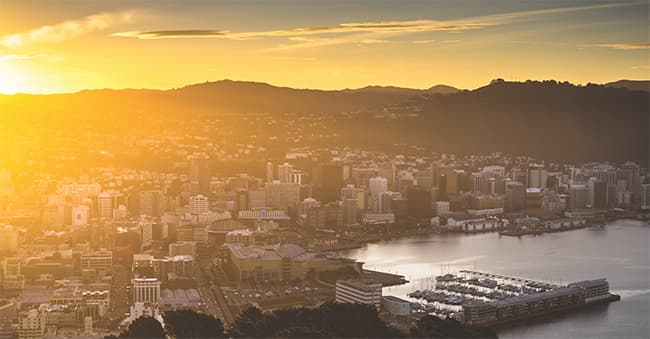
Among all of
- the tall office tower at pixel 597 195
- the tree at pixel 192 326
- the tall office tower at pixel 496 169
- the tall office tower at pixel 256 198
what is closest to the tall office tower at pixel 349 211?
the tall office tower at pixel 256 198

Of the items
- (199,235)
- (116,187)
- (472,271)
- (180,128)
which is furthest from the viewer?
(180,128)

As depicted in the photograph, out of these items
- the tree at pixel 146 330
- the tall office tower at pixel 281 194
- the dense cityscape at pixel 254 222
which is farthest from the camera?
the tall office tower at pixel 281 194

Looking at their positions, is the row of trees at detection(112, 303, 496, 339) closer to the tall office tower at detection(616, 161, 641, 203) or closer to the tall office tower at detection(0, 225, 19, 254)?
the tall office tower at detection(0, 225, 19, 254)

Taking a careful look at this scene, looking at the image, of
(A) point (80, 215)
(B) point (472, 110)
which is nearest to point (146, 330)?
(A) point (80, 215)

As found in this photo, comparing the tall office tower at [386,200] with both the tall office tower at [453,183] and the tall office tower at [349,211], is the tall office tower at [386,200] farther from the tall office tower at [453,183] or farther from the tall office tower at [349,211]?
the tall office tower at [453,183]

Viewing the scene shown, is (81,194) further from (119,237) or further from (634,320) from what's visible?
(634,320)

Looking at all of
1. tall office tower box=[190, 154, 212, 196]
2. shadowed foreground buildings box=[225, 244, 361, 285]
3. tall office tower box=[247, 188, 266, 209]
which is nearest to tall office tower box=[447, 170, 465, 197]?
tall office tower box=[247, 188, 266, 209]

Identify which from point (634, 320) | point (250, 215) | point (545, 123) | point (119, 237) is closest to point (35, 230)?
point (119, 237)
